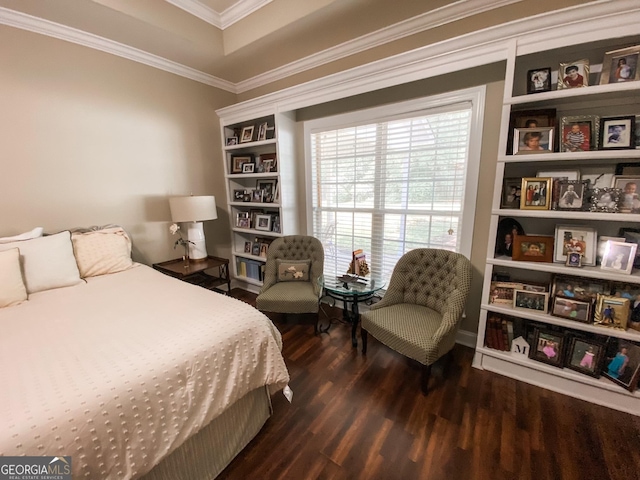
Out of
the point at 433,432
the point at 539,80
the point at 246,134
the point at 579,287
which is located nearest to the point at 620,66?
the point at 539,80

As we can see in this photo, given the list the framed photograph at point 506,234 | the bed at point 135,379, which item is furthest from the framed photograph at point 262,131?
the framed photograph at point 506,234

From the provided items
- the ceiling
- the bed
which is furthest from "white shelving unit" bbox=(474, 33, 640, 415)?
the bed

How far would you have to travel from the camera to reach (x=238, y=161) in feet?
11.2

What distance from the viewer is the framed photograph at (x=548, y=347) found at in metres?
1.79

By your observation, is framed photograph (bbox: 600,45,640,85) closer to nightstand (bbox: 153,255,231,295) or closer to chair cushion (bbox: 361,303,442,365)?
chair cushion (bbox: 361,303,442,365)

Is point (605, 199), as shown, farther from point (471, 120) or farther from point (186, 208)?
point (186, 208)

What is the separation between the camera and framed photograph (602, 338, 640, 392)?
62.2 inches

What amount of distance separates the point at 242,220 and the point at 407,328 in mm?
2447

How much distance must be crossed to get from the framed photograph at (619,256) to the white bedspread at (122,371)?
2.07 metres

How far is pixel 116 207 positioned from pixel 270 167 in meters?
1.60

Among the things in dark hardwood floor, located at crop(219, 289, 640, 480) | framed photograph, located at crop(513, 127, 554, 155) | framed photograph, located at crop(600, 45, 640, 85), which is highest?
framed photograph, located at crop(600, 45, 640, 85)

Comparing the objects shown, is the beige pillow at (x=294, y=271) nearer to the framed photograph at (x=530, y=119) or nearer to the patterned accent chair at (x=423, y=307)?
A: the patterned accent chair at (x=423, y=307)

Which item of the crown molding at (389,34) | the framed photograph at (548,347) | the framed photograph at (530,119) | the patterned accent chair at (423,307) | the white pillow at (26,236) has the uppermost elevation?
the crown molding at (389,34)

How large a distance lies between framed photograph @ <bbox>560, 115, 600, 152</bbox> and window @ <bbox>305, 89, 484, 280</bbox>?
51cm
